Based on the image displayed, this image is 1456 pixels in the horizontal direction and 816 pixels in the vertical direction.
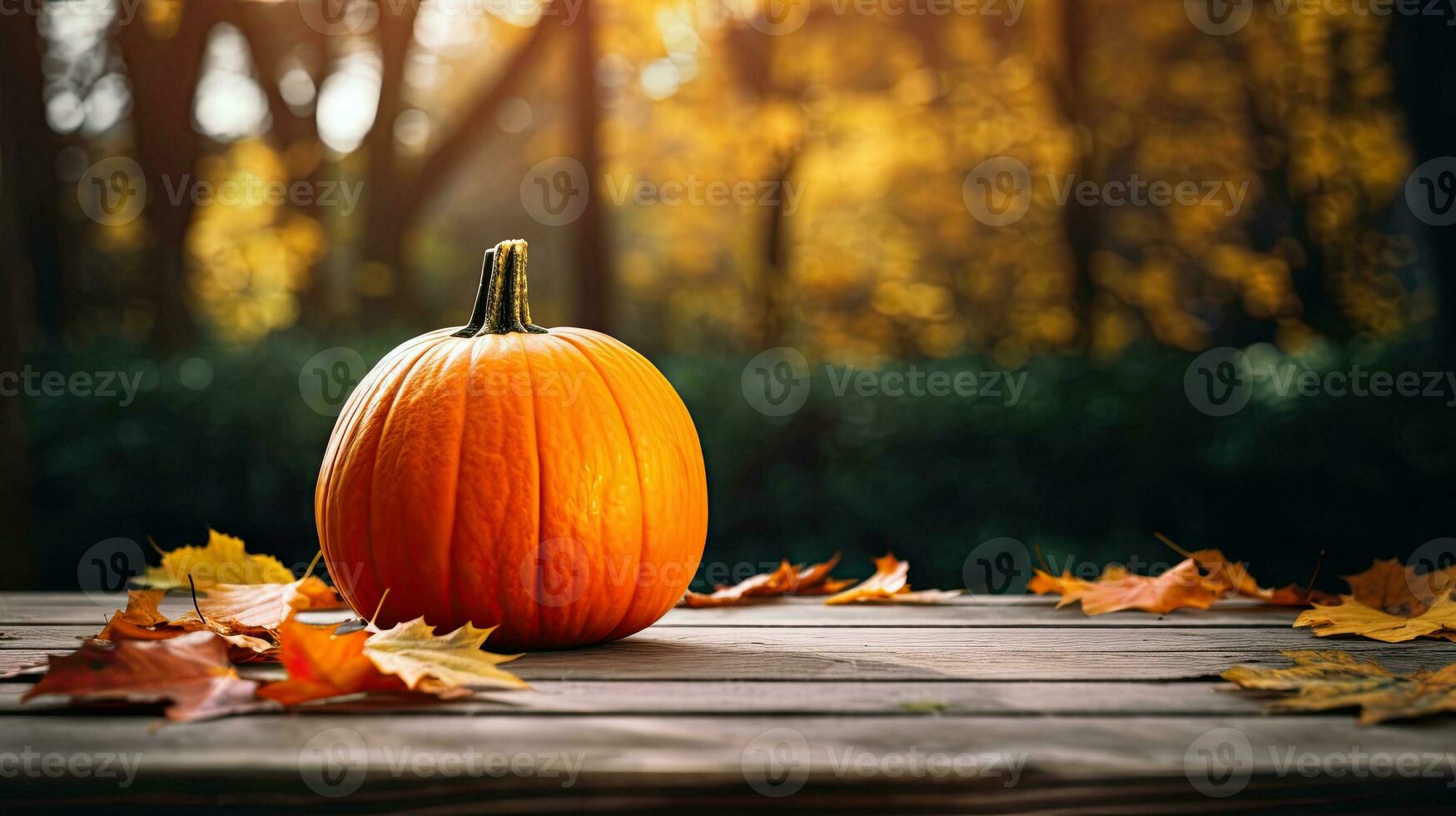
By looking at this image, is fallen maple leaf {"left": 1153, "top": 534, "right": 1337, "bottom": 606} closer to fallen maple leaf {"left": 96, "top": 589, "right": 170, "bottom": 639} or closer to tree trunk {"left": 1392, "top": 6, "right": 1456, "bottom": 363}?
fallen maple leaf {"left": 96, "top": 589, "right": 170, "bottom": 639}

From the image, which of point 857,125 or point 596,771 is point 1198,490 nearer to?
point 596,771

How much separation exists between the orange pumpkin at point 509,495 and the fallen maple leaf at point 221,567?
21.6 inches

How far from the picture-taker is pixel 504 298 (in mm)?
1628

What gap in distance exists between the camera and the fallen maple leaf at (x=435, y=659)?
1.14 metres

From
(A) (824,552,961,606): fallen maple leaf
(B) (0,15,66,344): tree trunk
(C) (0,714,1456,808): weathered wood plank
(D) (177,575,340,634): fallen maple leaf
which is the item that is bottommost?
(A) (824,552,961,606): fallen maple leaf

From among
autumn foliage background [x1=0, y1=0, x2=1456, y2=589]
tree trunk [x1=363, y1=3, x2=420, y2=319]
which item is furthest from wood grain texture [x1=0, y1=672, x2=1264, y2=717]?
tree trunk [x1=363, y1=3, x2=420, y2=319]

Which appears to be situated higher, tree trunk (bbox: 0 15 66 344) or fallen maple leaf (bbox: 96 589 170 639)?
tree trunk (bbox: 0 15 66 344)

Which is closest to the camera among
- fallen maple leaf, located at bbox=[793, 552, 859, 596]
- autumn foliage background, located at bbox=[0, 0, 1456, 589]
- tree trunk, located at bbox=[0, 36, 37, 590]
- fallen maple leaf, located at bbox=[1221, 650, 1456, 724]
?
fallen maple leaf, located at bbox=[1221, 650, 1456, 724]

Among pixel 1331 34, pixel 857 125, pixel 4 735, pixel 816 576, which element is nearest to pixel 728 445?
pixel 816 576

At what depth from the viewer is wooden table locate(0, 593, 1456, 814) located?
2.93 ft

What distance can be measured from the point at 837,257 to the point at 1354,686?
9.41m

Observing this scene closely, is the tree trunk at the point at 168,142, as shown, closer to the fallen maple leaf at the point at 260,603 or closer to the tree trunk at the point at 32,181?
the tree trunk at the point at 32,181

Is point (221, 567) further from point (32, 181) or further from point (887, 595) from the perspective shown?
point (32, 181)

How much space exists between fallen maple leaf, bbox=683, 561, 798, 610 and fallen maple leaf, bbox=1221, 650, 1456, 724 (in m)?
0.89
